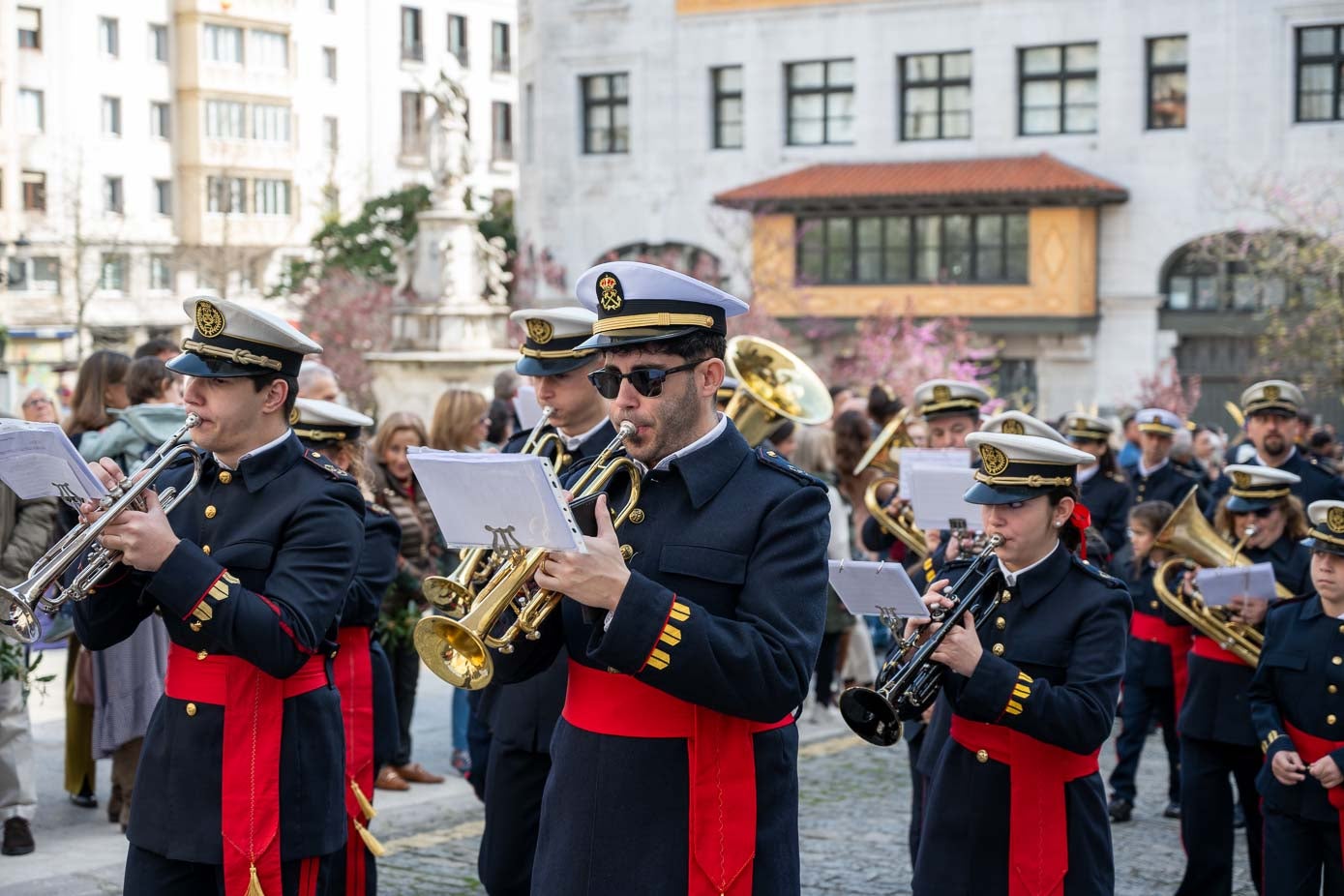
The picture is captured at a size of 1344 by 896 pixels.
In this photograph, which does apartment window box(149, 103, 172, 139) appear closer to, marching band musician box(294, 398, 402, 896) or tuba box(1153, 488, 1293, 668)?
marching band musician box(294, 398, 402, 896)

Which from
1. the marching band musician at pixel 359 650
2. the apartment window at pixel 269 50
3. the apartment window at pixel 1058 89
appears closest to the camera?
the marching band musician at pixel 359 650

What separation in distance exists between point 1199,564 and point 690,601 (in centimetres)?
530

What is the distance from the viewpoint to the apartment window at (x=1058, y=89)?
126 feet

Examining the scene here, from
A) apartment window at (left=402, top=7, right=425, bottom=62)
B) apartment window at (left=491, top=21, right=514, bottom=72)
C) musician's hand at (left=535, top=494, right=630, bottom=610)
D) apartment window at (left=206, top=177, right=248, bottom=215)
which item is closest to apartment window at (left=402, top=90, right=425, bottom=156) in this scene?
apartment window at (left=402, top=7, right=425, bottom=62)

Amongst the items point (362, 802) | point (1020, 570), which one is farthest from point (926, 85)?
point (1020, 570)

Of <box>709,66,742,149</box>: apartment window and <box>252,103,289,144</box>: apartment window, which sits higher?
<box>252,103,289,144</box>: apartment window

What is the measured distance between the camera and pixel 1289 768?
677 centimetres

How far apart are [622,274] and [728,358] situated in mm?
4463

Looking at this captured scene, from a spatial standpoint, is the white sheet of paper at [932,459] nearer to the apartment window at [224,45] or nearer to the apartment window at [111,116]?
the apartment window at [111,116]

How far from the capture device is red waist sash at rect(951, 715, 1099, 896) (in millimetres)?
5703

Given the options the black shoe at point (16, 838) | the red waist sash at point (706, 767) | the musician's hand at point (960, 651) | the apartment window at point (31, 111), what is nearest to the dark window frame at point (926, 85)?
the apartment window at point (31, 111)

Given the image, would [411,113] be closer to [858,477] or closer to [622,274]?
[858,477]

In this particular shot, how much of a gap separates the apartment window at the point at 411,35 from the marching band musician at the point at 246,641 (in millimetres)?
61737

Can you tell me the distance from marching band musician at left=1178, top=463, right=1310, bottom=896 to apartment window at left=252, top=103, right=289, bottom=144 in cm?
5753
